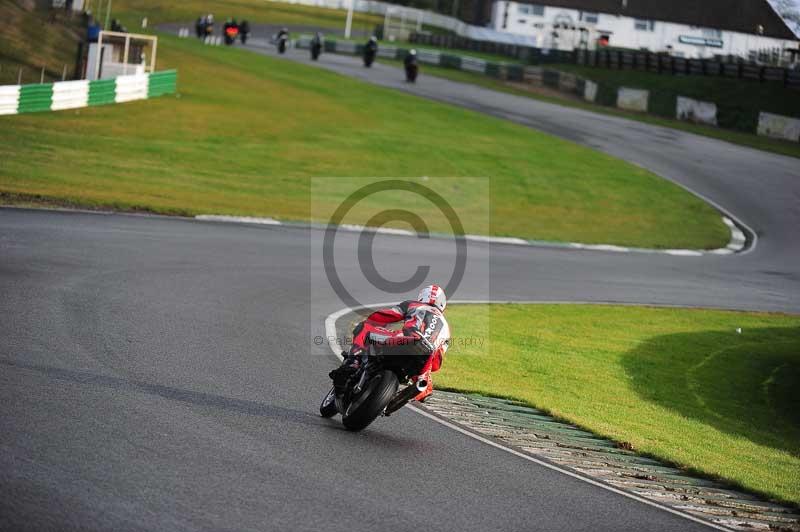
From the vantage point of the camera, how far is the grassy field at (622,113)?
157ft

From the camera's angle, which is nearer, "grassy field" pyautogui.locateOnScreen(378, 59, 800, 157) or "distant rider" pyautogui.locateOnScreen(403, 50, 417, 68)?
"grassy field" pyautogui.locateOnScreen(378, 59, 800, 157)

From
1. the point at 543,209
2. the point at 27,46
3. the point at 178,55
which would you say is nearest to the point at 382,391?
the point at 543,209

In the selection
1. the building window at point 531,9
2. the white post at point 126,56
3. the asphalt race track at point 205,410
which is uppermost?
the building window at point 531,9

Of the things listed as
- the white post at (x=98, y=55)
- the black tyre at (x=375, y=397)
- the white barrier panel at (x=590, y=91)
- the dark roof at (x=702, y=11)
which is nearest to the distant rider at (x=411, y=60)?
the white barrier panel at (x=590, y=91)

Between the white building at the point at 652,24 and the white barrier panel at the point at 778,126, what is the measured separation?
23.5 meters

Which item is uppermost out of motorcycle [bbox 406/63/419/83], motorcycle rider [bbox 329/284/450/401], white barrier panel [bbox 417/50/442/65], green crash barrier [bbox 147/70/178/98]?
white barrier panel [bbox 417/50/442/65]

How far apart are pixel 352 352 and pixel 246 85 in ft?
123

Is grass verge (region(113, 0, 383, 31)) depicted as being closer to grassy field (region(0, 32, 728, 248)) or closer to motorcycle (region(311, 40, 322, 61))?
motorcycle (region(311, 40, 322, 61))

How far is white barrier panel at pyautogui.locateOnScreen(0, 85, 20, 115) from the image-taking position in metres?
31.2

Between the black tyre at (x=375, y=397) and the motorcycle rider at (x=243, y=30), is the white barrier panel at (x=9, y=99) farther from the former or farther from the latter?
the motorcycle rider at (x=243, y=30)

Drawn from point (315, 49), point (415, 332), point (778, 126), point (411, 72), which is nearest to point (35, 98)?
point (411, 72)

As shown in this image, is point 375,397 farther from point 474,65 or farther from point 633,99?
point 474,65

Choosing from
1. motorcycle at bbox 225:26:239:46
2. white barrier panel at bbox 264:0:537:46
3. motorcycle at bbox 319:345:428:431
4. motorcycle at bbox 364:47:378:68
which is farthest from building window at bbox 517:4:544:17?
motorcycle at bbox 319:345:428:431

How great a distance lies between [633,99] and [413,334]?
49937 millimetres
